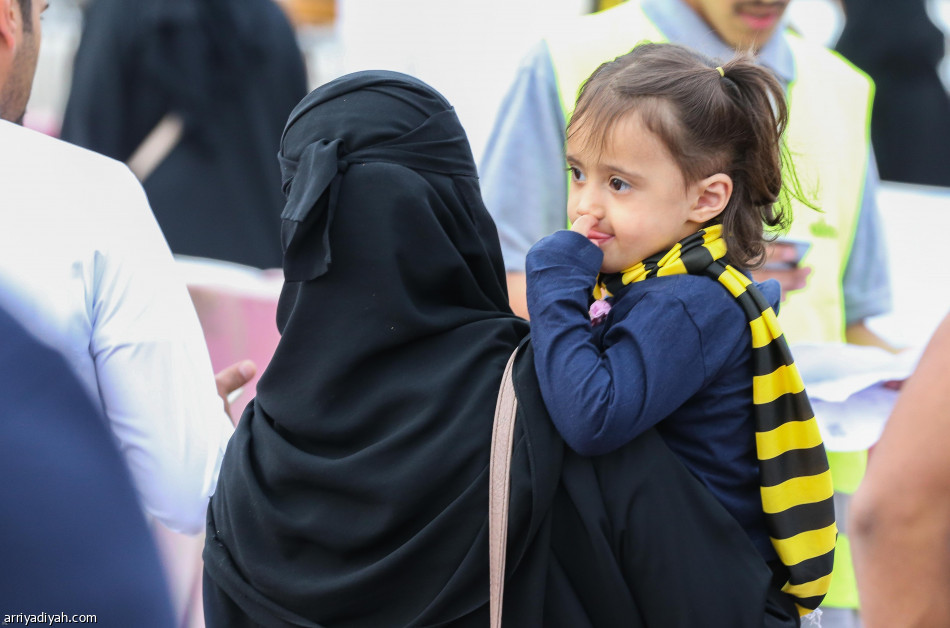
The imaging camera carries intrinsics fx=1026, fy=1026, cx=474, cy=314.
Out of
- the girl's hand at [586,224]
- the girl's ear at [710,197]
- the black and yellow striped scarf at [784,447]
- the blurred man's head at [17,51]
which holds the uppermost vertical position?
the blurred man's head at [17,51]

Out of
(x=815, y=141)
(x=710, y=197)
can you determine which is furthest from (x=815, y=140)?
(x=710, y=197)

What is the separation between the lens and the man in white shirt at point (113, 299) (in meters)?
1.70

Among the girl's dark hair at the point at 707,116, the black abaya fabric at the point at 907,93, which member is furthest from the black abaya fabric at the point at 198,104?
the girl's dark hair at the point at 707,116

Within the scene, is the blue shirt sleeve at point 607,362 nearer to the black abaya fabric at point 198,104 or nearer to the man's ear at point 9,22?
the man's ear at point 9,22

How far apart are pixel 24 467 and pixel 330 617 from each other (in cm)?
52

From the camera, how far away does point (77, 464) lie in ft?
5.24

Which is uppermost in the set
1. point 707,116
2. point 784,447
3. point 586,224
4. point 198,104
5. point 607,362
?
point 707,116

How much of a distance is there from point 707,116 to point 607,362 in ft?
1.29

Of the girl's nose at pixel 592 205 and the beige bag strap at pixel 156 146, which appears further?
the beige bag strap at pixel 156 146

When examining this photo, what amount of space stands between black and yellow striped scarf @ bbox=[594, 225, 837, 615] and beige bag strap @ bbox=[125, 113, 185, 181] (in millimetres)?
2670

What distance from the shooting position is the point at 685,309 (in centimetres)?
140

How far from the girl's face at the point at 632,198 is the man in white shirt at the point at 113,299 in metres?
0.80

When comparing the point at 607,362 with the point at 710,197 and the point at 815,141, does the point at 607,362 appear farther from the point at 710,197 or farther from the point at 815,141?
the point at 815,141

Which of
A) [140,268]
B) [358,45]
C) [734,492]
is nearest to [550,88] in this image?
[140,268]
